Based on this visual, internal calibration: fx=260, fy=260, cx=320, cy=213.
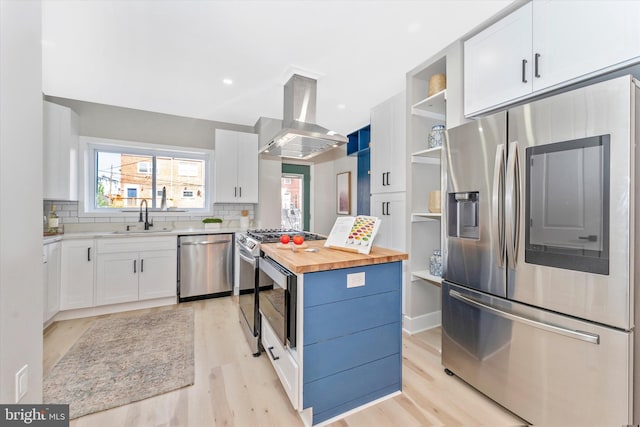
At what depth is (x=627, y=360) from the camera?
1.17 m

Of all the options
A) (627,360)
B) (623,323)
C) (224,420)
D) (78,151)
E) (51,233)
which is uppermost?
(78,151)

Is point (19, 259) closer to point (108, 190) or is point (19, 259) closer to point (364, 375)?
point (364, 375)

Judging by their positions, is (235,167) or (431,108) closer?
(431,108)

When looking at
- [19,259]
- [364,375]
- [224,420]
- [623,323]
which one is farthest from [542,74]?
[224,420]

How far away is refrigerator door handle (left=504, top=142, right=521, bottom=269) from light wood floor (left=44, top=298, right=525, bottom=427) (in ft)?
3.19

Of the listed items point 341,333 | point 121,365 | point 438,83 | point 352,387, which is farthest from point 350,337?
point 438,83

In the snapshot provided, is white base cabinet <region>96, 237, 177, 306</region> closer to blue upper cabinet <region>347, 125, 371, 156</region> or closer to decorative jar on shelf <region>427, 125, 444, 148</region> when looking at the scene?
blue upper cabinet <region>347, 125, 371, 156</region>

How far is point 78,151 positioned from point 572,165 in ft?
16.2

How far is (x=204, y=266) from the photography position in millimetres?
3586

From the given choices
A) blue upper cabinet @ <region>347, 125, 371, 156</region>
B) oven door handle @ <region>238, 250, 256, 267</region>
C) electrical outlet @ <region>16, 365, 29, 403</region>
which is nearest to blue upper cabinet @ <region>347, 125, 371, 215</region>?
blue upper cabinet @ <region>347, 125, 371, 156</region>

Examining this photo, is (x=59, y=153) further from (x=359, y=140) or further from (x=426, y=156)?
(x=426, y=156)

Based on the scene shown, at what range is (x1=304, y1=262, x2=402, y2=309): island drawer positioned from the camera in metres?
1.48

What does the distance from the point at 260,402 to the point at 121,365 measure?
1.28 metres

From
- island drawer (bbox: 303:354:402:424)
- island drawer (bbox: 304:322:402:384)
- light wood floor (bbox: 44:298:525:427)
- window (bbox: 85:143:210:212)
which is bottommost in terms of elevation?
light wood floor (bbox: 44:298:525:427)
